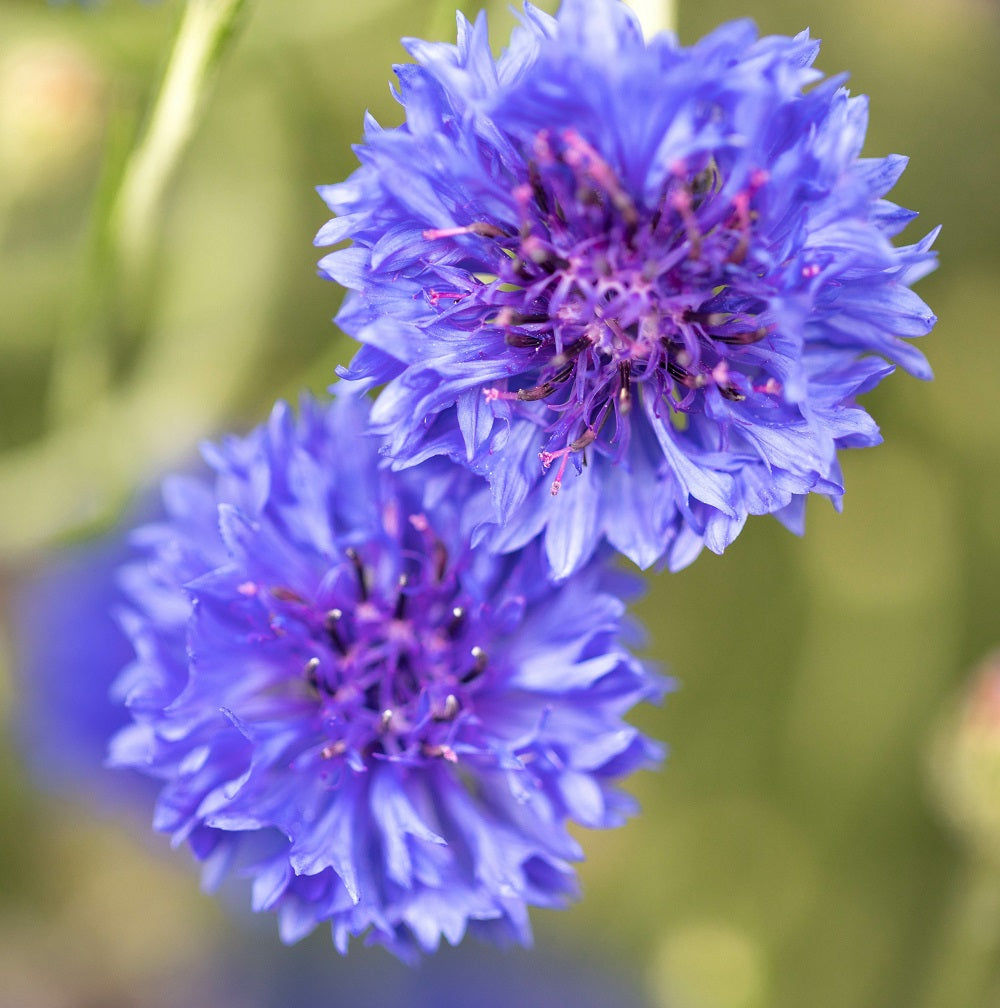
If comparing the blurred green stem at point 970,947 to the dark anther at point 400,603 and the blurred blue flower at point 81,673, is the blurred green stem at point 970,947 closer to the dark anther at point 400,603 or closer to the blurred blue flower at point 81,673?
the dark anther at point 400,603

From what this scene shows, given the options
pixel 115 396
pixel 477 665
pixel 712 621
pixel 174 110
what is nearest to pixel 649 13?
pixel 174 110

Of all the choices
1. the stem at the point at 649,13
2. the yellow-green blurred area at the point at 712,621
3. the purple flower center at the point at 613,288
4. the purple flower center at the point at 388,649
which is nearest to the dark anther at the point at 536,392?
the purple flower center at the point at 613,288

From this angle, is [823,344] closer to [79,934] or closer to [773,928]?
[773,928]

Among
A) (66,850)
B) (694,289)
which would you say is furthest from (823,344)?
(66,850)

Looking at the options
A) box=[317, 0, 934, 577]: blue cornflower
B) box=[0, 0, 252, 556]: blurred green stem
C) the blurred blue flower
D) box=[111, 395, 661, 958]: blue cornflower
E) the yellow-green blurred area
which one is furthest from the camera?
the yellow-green blurred area

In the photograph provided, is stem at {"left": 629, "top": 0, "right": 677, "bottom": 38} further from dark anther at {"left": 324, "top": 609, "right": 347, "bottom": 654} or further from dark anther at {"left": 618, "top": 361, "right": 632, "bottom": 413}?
dark anther at {"left": 324, "top": 609, "right": 347, "bottom": 654}

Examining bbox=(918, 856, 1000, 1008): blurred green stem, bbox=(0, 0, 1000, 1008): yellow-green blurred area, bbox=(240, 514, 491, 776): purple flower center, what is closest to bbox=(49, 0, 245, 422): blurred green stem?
bbox=(0, 0, 1000, 1008): yellow-green blurred area
